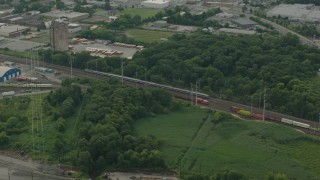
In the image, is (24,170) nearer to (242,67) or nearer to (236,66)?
(242,67)

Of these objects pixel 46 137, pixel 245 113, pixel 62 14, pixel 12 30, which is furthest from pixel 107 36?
pixel 46 137

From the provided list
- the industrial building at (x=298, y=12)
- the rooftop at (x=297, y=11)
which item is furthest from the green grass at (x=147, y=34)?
the rooftop at (x=297, y=11)

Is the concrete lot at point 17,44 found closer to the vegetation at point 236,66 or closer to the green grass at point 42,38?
the green grass at point 42,38

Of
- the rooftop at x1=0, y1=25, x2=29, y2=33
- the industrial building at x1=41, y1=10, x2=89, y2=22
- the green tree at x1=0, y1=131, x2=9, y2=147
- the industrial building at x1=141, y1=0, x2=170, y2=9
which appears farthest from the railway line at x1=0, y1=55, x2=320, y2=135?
the industrial building at x1=141, y1=0, x2=170, y2=9

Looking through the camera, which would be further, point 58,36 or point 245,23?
point 245,23

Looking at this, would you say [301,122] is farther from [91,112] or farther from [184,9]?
[184,9]

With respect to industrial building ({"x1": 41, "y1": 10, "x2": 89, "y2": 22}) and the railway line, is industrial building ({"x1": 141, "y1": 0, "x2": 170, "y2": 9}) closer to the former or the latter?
industrial building ({"x1": 41, "y1": 10, "x2": 89, "y2": 22})
